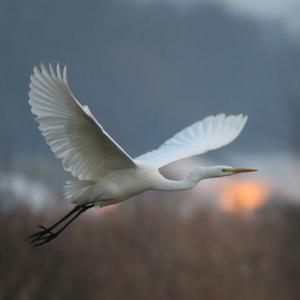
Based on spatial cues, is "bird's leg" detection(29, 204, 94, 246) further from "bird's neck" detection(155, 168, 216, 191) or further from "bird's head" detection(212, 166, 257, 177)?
"bird's head" detection(212, 166, 257, 177)

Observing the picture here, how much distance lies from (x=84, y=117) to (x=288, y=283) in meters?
19.0

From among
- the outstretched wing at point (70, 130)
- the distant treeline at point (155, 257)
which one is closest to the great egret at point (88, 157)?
the outstretched wing at point (70, 130)

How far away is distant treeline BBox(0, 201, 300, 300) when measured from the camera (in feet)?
81.0

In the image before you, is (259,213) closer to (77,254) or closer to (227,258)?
(227,258)

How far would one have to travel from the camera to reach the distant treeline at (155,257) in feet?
81.0

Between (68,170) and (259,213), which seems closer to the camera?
(68,170)

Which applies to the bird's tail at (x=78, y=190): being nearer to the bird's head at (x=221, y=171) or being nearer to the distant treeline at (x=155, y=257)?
the bird's head at (x=221, y=171)

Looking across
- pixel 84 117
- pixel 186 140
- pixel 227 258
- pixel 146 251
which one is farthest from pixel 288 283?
pixel 84 117

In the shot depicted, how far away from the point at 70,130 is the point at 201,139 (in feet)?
5.58

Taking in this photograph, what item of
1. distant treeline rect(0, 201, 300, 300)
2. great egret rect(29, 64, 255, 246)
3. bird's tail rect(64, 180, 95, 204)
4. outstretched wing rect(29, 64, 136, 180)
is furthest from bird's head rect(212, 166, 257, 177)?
distant treeline rect(0, 201, 300, 300)

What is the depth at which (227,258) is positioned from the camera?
2712 cm

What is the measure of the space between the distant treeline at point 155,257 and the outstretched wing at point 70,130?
14.4 meters

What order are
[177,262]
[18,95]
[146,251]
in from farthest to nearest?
[18,95] → [146,251] → [177,262]

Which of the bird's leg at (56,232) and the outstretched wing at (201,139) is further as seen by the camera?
the outstretched wing at (201,139)
